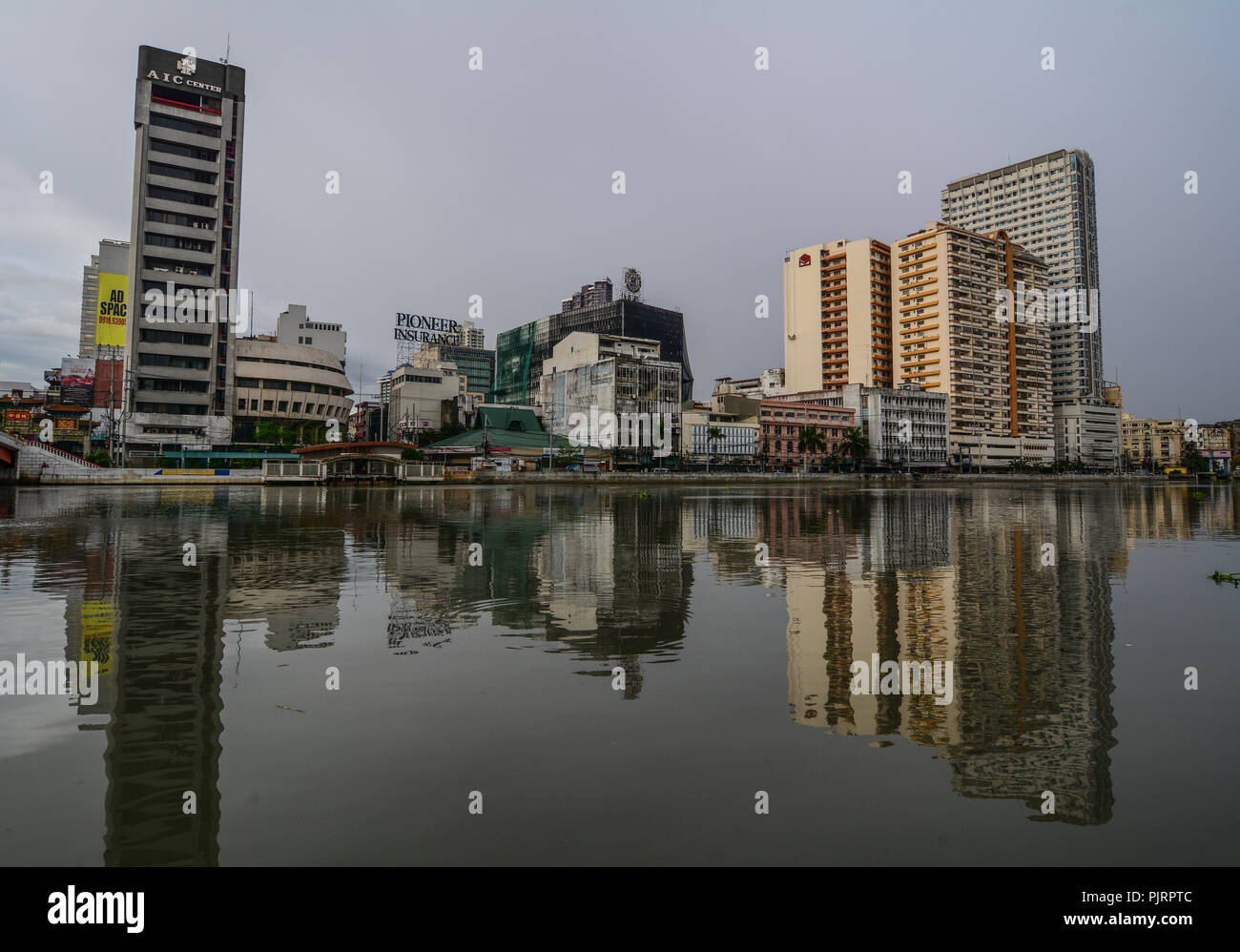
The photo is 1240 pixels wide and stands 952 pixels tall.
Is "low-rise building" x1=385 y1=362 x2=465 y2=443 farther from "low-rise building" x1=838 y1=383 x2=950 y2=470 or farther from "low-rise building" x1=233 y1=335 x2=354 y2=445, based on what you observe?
"low-rise building" x1=838 y1=383 x2=950 y2=470

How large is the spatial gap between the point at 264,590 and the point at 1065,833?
12.7 meters

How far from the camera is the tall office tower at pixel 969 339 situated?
517ft

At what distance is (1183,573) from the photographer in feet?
51.8

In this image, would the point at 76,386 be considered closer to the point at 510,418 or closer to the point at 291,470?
the point at 510,418

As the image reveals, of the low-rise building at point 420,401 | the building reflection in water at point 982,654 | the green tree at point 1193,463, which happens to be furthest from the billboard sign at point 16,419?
the green tree at point 1193,463

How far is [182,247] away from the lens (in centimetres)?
10844

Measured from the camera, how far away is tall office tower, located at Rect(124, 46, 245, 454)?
106 m

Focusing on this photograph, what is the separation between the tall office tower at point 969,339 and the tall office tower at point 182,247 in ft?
446

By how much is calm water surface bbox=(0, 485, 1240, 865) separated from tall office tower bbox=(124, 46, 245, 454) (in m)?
110

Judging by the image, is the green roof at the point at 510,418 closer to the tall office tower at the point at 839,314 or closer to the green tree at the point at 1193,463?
the tall office tower at the point at 839,314

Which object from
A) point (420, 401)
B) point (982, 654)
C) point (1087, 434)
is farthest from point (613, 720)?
point (1087, 434)

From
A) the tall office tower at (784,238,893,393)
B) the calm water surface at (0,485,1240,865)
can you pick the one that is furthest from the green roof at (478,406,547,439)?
the calm water surface at (0,485,1240,865)
